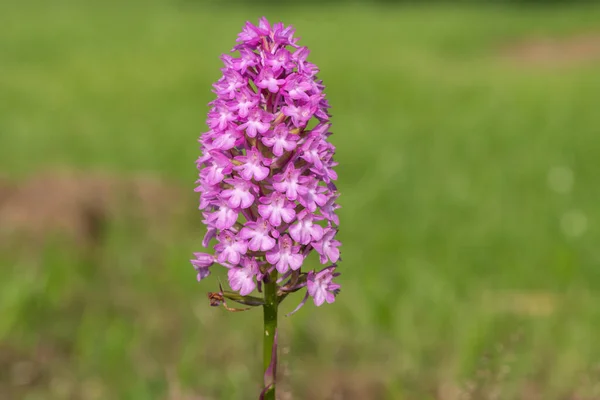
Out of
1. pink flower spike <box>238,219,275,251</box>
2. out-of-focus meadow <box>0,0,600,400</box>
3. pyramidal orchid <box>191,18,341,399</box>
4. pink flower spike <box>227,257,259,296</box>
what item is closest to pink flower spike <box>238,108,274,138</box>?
pyramidal orchid <box>191,18,341,399</box>

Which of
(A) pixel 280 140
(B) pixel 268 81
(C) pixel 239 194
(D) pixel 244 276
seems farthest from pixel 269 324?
(B) pixel 268 81

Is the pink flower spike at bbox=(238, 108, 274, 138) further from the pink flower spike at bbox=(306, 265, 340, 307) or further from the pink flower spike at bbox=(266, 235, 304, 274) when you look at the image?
the pink flower spike at bbox=(306, 265, 340, 307)

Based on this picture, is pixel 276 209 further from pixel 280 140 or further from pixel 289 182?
pixel 280 140

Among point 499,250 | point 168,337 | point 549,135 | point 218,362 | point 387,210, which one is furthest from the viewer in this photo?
point 549,135

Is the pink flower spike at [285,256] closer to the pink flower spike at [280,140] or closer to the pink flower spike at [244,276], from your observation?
the pink flower spike at [244,276]

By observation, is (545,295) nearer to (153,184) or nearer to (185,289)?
(185,289)

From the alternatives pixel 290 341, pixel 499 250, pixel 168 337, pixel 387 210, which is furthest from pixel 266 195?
pixel 387 210
